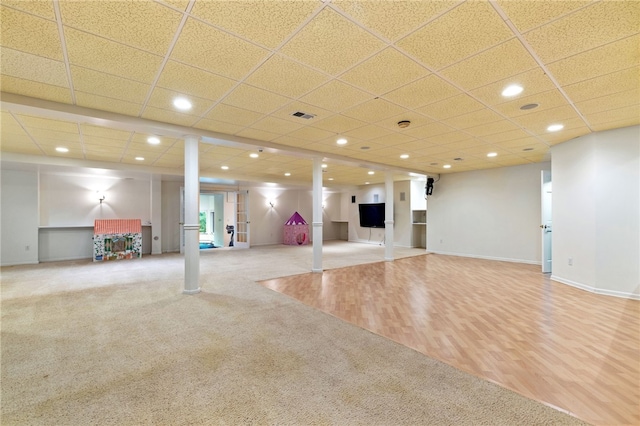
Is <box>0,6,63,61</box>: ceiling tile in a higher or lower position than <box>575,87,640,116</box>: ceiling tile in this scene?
higher

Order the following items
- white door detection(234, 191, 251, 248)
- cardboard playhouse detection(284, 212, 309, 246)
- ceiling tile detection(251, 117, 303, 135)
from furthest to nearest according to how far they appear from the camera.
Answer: cardboard playhouse detection(284, 212, 309, 246), white door detection(234, 191, 251, 248), ceiling tile detection(251, 117, 303, 135)

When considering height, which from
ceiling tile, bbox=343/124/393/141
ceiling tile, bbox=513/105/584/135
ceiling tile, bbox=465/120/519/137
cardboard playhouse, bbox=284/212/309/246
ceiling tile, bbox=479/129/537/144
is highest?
ceiling tile, bbox=343/124/393/141

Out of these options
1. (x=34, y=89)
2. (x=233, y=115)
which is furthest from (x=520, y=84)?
(x=34, y=89)

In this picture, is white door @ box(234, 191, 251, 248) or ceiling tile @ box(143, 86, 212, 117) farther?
white door @ box(234, 191, 251, 248)

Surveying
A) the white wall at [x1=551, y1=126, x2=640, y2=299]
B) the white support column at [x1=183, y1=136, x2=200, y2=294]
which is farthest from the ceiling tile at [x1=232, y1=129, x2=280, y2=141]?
the white wall at [x1=551, y1=126, x2=640, y2=299]

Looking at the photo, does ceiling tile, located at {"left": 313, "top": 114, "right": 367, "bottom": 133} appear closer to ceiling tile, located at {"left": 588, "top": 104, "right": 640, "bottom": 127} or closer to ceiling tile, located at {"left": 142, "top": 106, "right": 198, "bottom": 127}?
ceiling tile, located at {"left": 142, "top": 106, "right": 198, "bottom": 127}

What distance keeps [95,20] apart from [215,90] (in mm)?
1212

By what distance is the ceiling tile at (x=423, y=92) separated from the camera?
291 cm

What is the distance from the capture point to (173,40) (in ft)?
7.29

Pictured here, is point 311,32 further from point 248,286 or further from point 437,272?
point 437,272

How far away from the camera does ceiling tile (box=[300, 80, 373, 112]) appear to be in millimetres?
3033

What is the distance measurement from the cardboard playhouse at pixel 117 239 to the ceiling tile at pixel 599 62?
9.90m

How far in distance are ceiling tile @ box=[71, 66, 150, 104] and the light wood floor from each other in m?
3.35

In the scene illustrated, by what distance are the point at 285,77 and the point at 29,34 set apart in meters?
1.97
